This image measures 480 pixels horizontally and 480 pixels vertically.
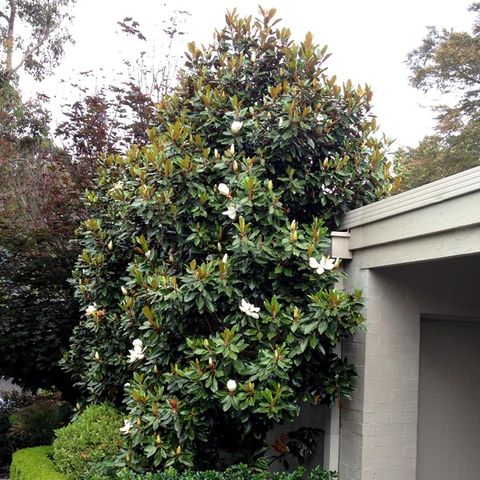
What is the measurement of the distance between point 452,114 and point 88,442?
817 inches

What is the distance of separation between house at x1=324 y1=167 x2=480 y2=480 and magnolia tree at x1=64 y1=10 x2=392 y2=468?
261 millimetres

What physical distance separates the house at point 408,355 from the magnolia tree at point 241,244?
261mm

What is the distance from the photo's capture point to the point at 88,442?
6.73 m

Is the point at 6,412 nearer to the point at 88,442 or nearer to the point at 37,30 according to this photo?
the point at 88,442

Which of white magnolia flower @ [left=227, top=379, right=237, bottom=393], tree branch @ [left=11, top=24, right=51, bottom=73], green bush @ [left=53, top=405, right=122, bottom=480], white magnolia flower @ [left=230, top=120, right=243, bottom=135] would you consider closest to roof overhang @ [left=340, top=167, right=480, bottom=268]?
white magnolia flower @ [left=230, top=120, right=243, bottom=135]

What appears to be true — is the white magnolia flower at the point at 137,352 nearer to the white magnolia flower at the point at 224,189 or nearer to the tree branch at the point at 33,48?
the white magnolia flower at the point at 224,189

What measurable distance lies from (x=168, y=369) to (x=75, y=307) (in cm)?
459

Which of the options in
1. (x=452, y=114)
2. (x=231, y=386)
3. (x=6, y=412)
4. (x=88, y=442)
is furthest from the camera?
(x=452, y=114)

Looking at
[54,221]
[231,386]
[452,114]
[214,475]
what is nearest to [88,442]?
[214,475]

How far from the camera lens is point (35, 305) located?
10.4m

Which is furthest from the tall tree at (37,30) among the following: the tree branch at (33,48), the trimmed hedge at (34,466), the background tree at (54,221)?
the trimmed hedge at (34,466)

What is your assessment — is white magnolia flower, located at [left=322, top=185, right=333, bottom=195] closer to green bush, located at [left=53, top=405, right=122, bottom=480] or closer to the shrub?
green bush, located at [left=53, top=405, right=122, bottom=480]

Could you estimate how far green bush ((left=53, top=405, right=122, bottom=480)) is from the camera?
656cm

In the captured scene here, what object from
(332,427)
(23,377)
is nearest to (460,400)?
(332,427)
